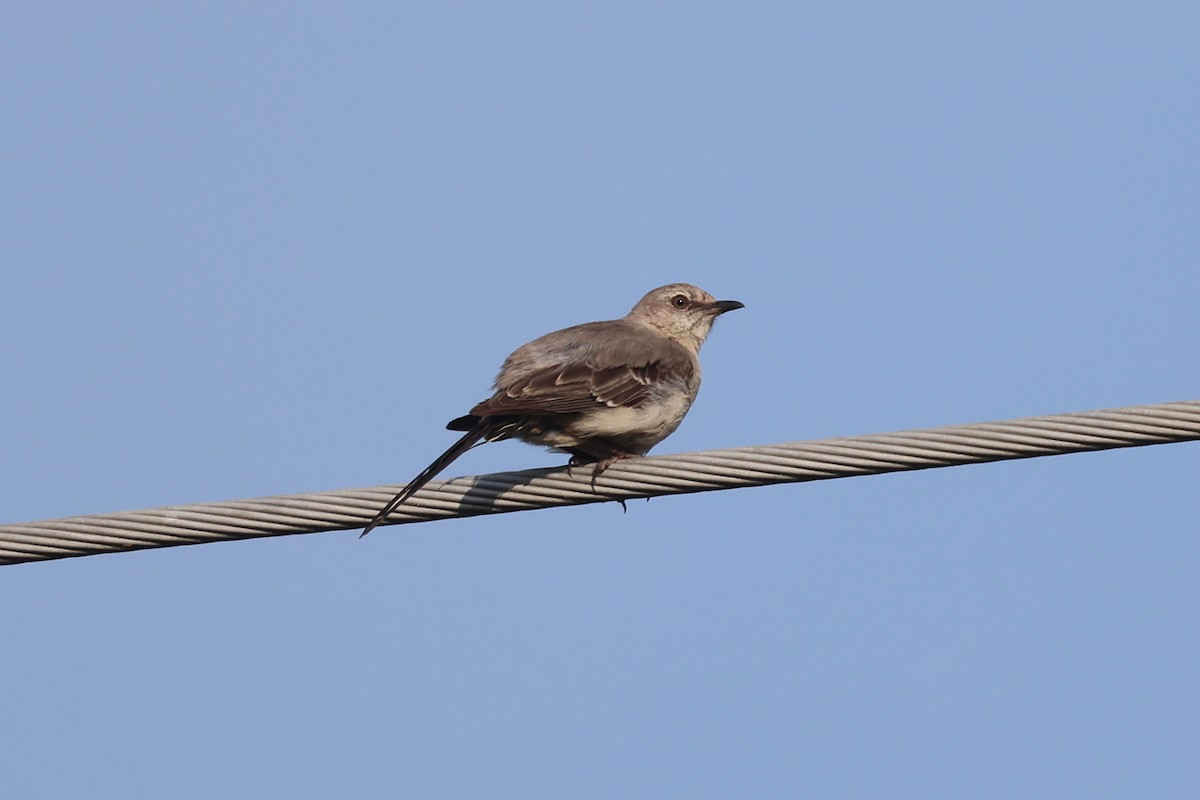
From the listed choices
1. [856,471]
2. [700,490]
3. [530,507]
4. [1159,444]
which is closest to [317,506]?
[530,507]

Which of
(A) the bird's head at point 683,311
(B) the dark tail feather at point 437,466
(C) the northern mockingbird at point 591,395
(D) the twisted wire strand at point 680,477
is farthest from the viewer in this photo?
(A) the bird's head at point 683,311

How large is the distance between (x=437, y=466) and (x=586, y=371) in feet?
5.63

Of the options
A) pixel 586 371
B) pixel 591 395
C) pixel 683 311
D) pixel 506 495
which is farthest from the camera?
pixel 683 311

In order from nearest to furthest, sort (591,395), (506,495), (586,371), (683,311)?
1. (506,495)
2. (591,395)
3. (586,371)
4. (683,311)

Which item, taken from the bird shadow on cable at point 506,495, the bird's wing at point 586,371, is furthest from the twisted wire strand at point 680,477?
the bird's wing at point 586,371

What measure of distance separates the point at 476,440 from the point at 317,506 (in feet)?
4.49

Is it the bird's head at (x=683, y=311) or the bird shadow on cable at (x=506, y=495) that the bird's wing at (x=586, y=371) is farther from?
the bird's head at (x=683, y=311)

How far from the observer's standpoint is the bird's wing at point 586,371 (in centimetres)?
788

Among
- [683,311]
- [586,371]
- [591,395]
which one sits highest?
[683,311]

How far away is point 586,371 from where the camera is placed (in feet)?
27.5

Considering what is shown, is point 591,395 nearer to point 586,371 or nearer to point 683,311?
point 586,371

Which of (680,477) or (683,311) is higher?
(683,311)

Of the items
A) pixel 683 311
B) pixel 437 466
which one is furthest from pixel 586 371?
pixel 683 311

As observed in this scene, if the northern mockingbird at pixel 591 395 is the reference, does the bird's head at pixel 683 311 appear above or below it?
above
